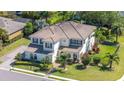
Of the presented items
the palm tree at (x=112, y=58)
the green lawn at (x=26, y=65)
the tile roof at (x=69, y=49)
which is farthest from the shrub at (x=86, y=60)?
the green lawn at (x=26, y=65)

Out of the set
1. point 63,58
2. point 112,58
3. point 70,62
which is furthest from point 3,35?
point 112,58

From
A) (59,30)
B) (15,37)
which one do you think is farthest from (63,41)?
(15,37)

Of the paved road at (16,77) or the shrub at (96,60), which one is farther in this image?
the shrub at (96,60)

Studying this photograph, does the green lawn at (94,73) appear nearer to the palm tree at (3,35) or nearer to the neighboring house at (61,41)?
the neighboring house at (61,41)

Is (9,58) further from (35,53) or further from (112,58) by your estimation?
(112,58)

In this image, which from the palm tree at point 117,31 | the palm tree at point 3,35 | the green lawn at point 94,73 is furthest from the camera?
the palm tree at point 117,31
